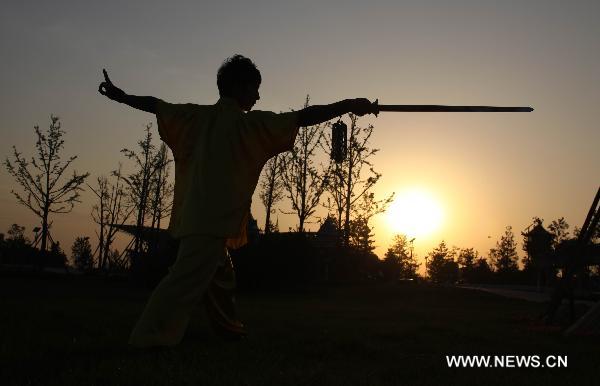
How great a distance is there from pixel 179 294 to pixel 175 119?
4.84 feet

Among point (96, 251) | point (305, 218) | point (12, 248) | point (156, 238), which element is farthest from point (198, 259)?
point (12, 248)

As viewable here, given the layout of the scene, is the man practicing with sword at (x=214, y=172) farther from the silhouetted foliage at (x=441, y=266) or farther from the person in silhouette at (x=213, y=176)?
the silhouetted foliage at (x=441, y=266)

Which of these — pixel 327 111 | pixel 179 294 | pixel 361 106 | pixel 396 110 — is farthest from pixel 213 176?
pixel 396 110

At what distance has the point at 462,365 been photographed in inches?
155

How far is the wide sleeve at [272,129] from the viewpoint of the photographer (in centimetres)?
448

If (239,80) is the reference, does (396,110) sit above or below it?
below

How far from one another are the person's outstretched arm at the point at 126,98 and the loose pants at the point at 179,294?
4.19 feet

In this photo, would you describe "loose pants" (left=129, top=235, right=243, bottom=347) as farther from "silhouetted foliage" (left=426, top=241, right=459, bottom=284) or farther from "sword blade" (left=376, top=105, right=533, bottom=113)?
"silhouetted foliage" (left=426, top=241, right=459, bottom=284)

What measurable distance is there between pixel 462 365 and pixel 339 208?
101 ft

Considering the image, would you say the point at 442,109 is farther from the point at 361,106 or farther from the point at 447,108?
the point at 361,106

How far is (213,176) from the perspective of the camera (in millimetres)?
4344

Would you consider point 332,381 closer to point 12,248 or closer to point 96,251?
point 96,251

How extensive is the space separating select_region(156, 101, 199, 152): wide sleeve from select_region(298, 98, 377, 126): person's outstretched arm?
896 millimetres

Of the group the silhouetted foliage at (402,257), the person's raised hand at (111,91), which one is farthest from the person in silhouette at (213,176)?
the silhouetted foliage at (402,257)
